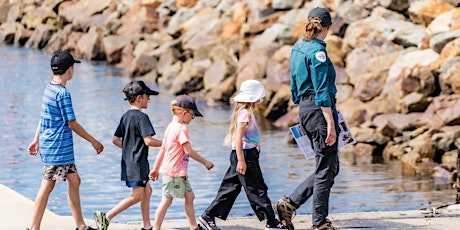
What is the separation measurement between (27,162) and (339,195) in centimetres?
610

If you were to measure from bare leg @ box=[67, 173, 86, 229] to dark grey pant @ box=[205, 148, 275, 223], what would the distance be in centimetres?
109

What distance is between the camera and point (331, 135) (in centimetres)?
972

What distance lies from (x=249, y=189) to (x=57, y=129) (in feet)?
5.54

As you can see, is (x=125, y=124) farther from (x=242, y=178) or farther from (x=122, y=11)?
(x=122, y=11)

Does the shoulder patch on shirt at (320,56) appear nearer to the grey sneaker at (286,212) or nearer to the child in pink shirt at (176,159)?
the child in pink shirt at (176,159)

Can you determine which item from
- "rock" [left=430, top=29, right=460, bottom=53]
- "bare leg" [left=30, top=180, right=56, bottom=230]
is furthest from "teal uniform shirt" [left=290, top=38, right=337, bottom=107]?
"rock" [left=430, top=29, right=460, bottom=53]

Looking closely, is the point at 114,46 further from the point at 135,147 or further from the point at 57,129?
the point at 57,129

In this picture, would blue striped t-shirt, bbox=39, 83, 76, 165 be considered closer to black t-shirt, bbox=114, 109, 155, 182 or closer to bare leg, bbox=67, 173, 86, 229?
bare leg, bbox=67, 173, 86, 229

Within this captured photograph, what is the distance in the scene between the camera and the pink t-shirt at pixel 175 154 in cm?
974

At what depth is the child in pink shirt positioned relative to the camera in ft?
31.9

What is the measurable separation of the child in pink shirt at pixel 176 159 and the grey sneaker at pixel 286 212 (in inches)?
30.1

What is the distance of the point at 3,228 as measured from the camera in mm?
9992

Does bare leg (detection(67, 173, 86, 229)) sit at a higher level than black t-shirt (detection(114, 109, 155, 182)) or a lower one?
lower

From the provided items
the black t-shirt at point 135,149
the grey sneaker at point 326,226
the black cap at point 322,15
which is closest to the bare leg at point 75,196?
the black t-shirt at point 135,149
